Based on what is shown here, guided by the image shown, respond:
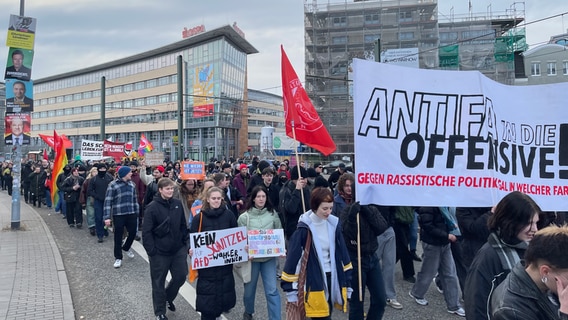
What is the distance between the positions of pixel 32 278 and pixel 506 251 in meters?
6.92

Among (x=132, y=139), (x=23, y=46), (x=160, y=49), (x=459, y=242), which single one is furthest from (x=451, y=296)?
(x=132, y=139)

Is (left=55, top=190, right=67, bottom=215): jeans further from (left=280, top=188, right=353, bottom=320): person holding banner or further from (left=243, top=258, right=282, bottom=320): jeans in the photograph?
(left=280, top=188, right=353, bottom=320): person holding banner

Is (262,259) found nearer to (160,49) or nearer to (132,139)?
(160,49)

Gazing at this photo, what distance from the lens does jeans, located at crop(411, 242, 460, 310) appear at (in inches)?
194

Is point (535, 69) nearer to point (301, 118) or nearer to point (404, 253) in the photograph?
point (404, 253)

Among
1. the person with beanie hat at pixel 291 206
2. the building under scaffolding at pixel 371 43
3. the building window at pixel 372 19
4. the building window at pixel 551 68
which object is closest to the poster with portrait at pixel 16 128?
the person with beanie hat at pixel 291 206

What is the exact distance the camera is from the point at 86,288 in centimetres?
598

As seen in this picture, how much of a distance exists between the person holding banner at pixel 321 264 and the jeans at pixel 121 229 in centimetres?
461

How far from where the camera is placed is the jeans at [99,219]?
358 inches

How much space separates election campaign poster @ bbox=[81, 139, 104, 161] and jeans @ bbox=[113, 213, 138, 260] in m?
11.1

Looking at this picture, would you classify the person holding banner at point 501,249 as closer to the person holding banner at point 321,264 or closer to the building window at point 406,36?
A: the person holding banner at point 321,264

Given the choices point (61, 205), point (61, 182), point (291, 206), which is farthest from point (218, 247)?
point (61, 205)

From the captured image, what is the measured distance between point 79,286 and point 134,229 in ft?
4.86

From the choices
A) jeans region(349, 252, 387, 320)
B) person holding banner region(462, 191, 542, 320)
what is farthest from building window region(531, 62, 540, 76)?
person holding banner region(462, 191, 542, 320)
